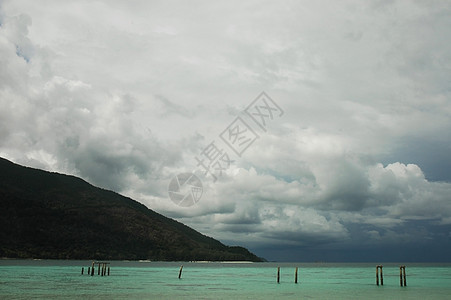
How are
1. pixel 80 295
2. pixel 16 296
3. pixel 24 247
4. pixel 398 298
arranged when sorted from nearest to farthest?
pixel 16 296, pixel 80 295, pixel 398 298, pixel 24 247

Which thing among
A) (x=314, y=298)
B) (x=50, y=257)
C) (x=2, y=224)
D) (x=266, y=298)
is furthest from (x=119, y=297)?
(x=2, y=224)

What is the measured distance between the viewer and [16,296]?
40625 mm

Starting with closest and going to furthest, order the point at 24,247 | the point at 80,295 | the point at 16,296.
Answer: the point at 16,296, the point at 80,295, the point at 24,247

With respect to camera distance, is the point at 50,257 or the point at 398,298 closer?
the point at 398,298

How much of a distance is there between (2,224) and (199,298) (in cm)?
18594

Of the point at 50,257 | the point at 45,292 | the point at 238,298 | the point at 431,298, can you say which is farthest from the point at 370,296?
the point at 50,257

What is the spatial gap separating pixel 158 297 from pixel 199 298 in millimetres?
4136

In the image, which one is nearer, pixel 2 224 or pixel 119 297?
pixel 119 297

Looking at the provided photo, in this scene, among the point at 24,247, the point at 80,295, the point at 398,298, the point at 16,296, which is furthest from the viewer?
the point at 24,247

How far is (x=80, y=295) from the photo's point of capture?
143ft

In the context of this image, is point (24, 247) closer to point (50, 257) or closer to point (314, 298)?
point (50, 257)

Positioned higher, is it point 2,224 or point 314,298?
point 2,224

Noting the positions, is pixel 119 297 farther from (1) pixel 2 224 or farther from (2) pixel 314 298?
(1) pixel 2 224

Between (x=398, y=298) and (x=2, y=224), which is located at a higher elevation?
(x=2, y=224)
